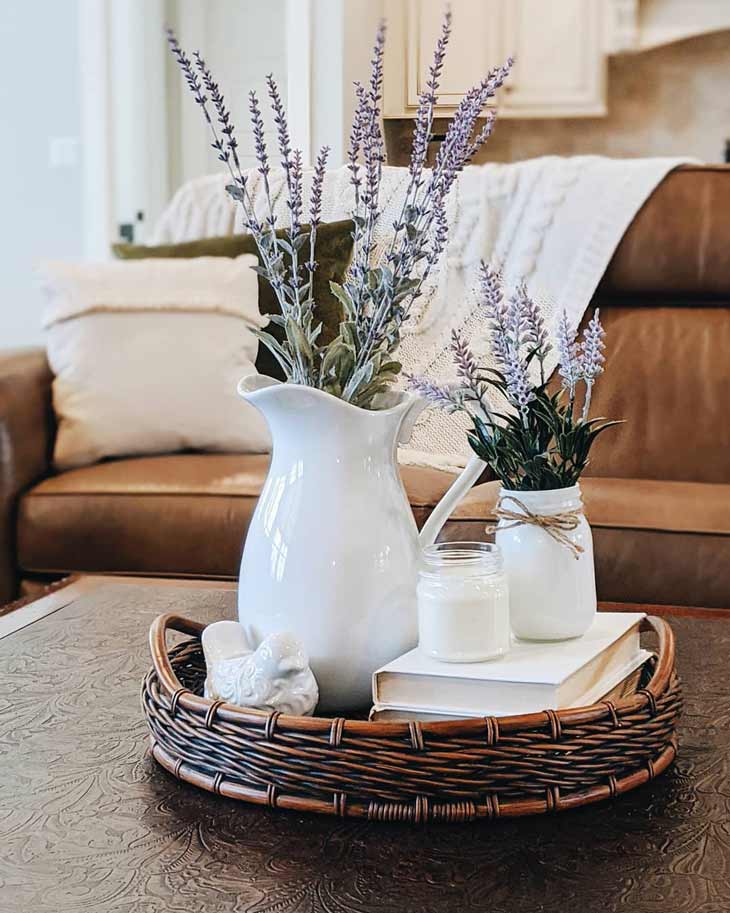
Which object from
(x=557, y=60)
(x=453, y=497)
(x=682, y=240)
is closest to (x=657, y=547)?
(x=682, y=240)

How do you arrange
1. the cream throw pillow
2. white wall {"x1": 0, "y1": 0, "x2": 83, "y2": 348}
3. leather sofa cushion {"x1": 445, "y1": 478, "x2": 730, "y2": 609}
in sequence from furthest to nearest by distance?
white wall {"x1": 0, "y1": 0, "x2": 83, "y2": 348}, the cream throw pillow, leather sofa cushion {"x1": 445, "y1": 478, "x2": 730, "y2": 609}

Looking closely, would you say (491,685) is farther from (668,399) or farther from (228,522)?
(668,399)

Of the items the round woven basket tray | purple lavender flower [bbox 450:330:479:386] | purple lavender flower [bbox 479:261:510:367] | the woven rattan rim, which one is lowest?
the round woven basket tray

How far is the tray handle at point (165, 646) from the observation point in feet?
2.43

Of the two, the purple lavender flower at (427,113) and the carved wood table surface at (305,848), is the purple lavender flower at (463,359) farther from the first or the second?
the carved wood table surface at (305,848)

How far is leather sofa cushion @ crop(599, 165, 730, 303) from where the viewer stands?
2096 millimetres

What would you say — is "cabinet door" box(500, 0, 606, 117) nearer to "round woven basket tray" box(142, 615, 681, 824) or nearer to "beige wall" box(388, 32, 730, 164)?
"beige wall" box(388, 32, 730, 164)

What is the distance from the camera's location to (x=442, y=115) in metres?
1.25

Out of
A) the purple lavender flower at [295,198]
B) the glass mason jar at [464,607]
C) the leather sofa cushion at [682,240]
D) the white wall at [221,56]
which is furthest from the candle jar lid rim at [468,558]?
the white wall at [221,56]

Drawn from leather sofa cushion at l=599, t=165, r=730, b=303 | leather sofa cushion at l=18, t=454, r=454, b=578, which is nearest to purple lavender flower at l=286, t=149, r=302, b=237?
leather sofa cushion at l=18, t=454, r=454, b=578

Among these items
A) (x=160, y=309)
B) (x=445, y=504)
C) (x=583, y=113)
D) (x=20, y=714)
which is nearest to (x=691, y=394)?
(x=160, y=309)

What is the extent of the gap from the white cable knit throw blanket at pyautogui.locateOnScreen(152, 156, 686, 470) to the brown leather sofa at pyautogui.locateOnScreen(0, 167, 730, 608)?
0.21 feet

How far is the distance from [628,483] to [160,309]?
85cm

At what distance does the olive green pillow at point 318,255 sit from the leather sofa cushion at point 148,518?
0.29m
